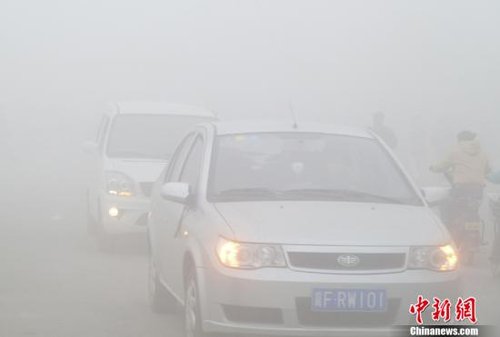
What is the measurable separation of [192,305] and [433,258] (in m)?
1.59

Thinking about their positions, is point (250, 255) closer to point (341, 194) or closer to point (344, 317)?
point (344, 317)

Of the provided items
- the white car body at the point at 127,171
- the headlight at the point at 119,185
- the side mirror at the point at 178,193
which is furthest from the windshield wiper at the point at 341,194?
the headlight at the point at 119,185

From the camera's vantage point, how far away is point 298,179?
714 cm

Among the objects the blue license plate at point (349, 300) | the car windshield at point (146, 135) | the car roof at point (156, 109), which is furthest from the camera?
the car roof at point (156, 109)

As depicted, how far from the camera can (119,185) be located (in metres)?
12.5

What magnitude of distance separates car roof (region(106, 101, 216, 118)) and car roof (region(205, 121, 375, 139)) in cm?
623

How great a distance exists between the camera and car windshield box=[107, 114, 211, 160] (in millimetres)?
13281

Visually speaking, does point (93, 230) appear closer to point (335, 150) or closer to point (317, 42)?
point (335, 150)

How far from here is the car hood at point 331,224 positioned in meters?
A: 6.09

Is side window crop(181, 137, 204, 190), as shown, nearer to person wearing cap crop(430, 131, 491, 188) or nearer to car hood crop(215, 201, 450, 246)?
car hood crop(215, 201, 450, 246)

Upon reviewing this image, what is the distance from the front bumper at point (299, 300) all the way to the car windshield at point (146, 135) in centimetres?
718

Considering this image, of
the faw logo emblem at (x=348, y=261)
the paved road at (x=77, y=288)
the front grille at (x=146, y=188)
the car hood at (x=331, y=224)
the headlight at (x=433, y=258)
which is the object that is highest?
the car hood at (x=331, y=224)

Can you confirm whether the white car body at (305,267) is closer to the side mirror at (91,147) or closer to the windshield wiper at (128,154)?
the windshield wiper at (128,154)

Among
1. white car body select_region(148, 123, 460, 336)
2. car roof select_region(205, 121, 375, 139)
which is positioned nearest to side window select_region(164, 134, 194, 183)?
car roof select_region(205, 121, 375, 139)
